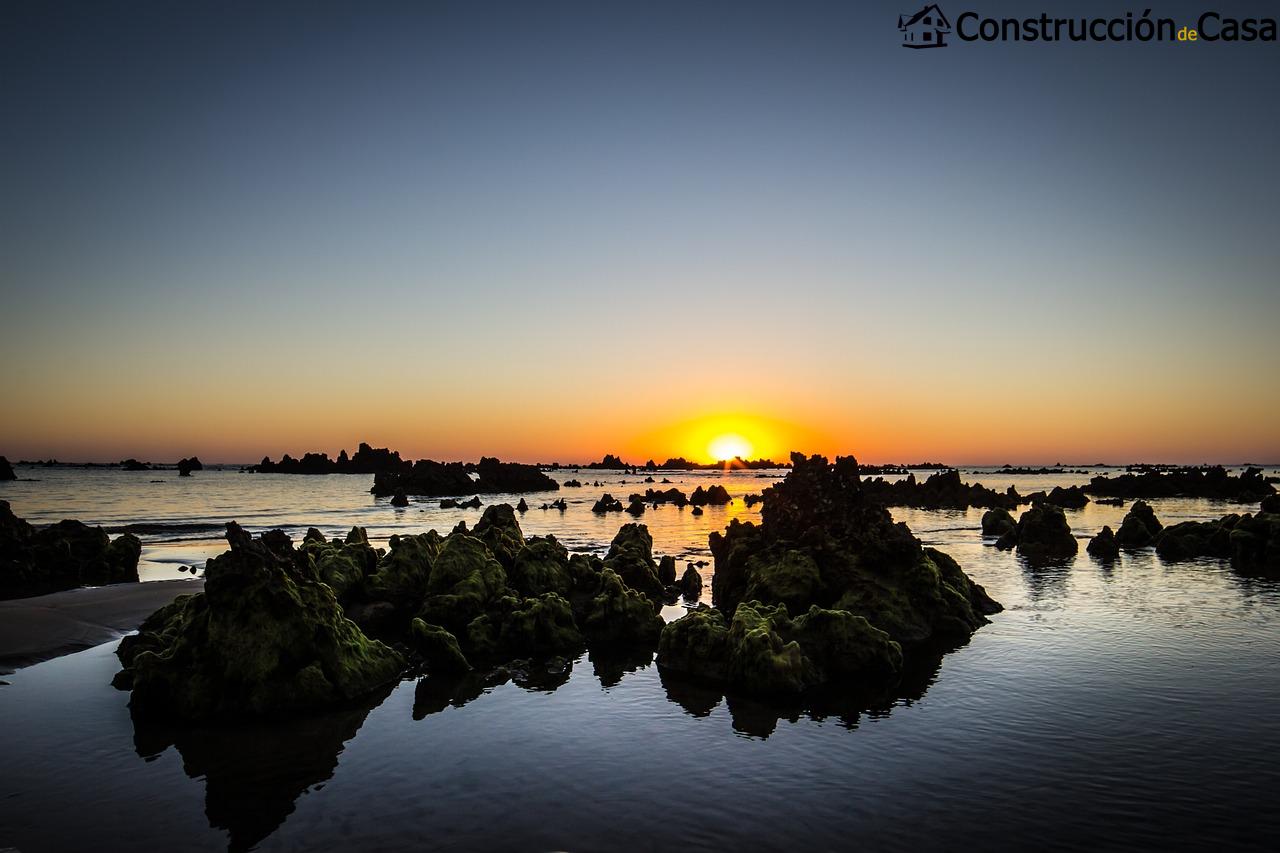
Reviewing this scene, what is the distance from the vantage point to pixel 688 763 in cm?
1412

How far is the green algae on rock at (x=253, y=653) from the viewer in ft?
54.6

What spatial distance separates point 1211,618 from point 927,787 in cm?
2216

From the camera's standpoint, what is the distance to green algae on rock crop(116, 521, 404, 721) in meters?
16.6

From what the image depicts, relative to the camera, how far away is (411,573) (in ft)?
93.8

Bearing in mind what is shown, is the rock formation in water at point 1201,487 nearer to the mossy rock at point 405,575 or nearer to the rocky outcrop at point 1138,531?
the rocky outcrop at point 1138,531

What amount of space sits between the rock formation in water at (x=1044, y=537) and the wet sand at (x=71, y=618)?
4811 centimetres

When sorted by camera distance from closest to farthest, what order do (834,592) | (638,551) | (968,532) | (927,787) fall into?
(927,787)
(834,592)
(638,551)
(968,532)

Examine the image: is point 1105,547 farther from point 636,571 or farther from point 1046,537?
point 636,571

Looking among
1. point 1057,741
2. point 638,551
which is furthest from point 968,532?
point 1057,741

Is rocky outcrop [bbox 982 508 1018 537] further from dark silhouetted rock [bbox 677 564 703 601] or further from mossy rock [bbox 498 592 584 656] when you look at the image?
A: mossy rock [bbox 498 592 584 656]

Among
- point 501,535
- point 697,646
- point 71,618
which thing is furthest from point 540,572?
point 71,618

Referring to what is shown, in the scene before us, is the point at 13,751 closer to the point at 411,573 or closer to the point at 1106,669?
the point at 411,573

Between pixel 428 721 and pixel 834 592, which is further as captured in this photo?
pixel 834 592

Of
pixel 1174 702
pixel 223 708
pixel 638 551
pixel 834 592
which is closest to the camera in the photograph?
pixel 223 708
